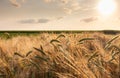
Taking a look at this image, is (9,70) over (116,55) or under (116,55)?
under

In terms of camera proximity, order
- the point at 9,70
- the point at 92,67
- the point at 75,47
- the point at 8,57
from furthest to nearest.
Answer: the point at 8,57 → the point at 75,47 → the point at 9,70 → the point at 92,67

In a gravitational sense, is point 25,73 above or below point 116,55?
below

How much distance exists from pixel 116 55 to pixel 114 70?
0.18m

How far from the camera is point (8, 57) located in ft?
10.0

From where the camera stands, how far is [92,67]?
2.21m

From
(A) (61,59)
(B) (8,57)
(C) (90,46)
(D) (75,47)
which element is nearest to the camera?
(A) (61,59)

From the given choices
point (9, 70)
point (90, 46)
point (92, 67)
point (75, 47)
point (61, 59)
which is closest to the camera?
point (92, 67)

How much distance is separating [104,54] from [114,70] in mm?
284

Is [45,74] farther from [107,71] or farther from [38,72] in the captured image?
[107,71]

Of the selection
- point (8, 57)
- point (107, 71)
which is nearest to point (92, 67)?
point (107, 71)

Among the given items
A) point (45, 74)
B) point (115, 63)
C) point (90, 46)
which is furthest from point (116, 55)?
point (90, 46)

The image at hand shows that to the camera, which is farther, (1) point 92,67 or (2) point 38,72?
(2) point 38,72

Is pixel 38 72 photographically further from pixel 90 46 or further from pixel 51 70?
pixel 90 46

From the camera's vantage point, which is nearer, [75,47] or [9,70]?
[9,70]
